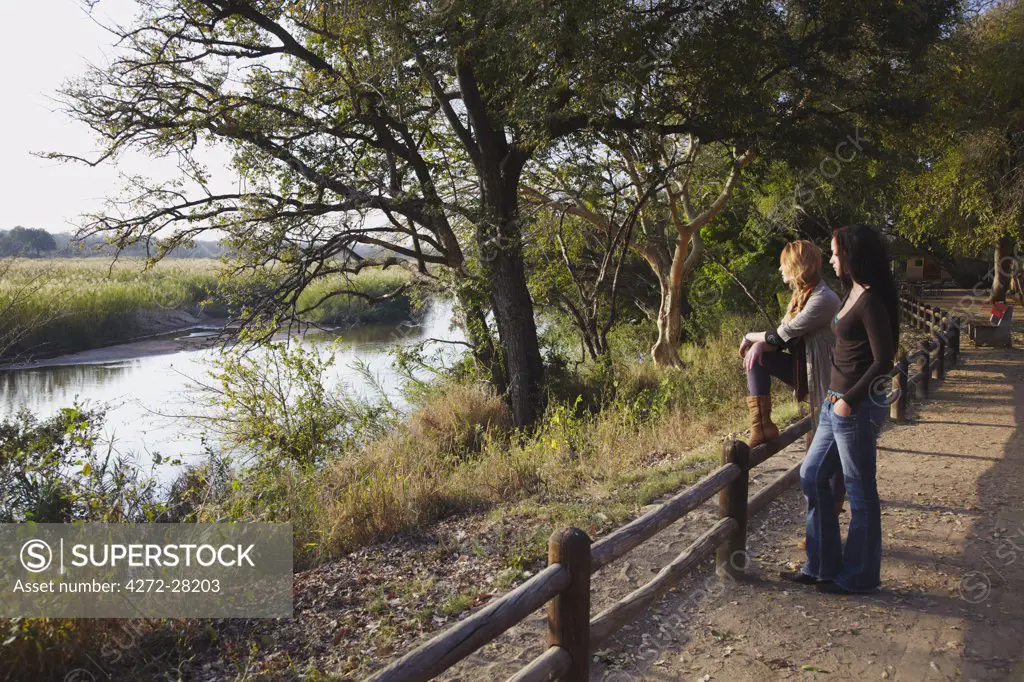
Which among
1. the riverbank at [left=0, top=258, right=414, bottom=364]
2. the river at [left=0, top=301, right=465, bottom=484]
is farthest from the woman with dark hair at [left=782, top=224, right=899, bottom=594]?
the riverbank at [left=0, top=258, right=414, bottom=364]

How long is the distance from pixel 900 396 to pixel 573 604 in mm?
8517

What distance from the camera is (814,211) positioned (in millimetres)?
23344

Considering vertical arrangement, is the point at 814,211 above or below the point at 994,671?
above

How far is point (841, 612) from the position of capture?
4695 mm

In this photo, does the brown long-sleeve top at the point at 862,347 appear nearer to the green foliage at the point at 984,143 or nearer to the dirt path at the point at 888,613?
the dirt path at the point at 888,613

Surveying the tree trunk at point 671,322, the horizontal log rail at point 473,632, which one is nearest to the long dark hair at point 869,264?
the horizontal log rail at point 473,632

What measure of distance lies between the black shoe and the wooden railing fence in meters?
0.27

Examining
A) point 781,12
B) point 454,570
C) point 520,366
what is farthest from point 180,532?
point 781,12

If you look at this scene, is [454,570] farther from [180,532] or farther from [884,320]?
[884,320]

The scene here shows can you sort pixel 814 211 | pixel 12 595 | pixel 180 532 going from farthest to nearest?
1. pixel 814 211
2. pixel 180 532
3. pixel 12 595

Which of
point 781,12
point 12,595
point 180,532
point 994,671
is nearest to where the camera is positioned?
point 994,671

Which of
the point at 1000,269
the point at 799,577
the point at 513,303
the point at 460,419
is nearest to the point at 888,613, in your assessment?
the point at 799,577

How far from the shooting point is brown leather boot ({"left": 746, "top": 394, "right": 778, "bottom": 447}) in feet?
18.2

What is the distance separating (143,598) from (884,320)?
4.81 m
